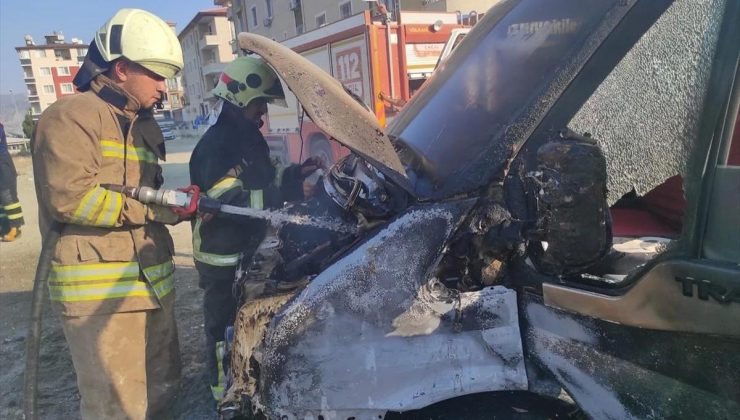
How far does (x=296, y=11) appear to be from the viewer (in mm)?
26406

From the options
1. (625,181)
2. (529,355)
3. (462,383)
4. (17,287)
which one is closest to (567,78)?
(625,181)

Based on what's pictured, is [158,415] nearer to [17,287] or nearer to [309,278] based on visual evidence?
[309,278]

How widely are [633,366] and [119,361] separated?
217 centimetres

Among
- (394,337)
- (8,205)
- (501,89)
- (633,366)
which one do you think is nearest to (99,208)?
(394,337)

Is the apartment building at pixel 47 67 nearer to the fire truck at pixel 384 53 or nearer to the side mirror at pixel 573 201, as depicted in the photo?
the fire truck at pixel 384 53

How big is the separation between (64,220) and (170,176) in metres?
12.8

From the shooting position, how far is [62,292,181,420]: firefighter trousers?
2348mm

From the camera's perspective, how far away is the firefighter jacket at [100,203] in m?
2.13

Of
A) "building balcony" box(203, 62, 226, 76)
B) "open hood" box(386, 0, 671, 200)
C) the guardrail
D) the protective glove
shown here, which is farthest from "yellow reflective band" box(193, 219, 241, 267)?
"building balcony" box(203, 62, 226, 76)

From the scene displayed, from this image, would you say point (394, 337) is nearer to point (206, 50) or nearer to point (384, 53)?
point (384, 53)

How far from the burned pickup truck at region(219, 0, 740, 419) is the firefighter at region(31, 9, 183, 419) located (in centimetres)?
100

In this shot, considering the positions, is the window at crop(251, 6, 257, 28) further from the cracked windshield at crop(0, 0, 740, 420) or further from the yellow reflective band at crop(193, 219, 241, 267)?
the cracked windshield at crop(0, 0, 740, 420)

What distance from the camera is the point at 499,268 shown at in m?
1.53

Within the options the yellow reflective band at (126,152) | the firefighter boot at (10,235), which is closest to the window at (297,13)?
the firefighter boot at (10,235)
